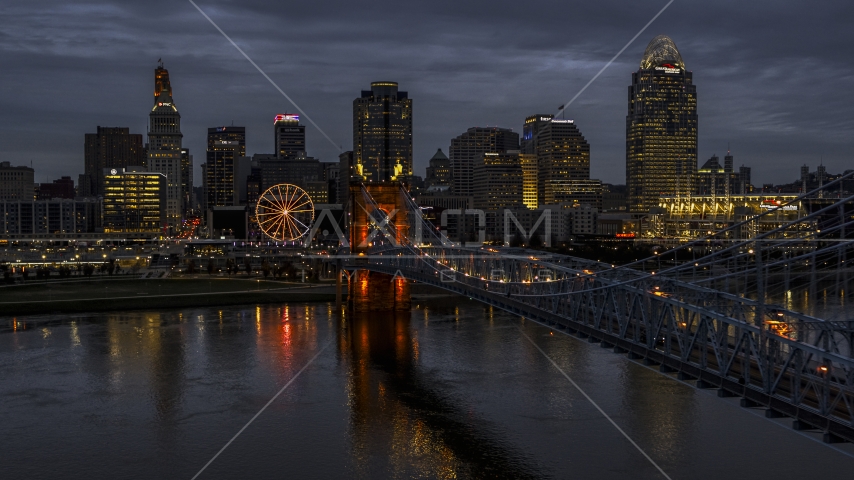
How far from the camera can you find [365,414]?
27.8m

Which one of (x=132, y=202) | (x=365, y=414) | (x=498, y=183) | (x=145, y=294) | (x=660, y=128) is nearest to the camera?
(x=365, y=414)

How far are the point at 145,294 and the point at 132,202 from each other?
112 metres

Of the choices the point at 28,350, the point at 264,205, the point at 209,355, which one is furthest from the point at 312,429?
the point at 264,205

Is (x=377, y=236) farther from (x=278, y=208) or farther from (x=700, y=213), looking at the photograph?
(x=700, y=213)

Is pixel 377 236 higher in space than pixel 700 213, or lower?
lower

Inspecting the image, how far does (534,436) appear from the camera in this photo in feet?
80.6

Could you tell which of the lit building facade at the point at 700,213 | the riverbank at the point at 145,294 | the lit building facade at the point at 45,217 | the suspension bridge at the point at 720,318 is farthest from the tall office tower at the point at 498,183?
the suspension bridge at the point at 720,318

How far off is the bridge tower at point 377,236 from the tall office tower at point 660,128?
12587cm

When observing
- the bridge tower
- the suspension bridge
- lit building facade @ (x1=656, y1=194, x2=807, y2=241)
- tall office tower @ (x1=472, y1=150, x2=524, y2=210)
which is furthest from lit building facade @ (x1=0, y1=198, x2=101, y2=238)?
the suspension bridge

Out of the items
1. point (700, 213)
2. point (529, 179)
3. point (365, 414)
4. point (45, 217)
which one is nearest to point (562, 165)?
point (529, 179)

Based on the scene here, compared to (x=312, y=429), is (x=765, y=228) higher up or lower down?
higher up

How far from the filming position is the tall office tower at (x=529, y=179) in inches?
7323

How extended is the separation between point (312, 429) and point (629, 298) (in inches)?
404

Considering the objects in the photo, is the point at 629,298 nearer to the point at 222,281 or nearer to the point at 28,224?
the point at 222,281
